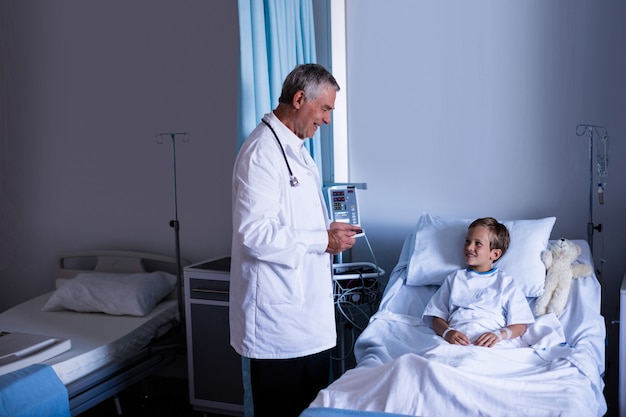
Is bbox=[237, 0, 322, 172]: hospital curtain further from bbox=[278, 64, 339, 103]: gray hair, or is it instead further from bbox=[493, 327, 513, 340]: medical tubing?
bbox=[493, 327, 513, 340]: medical tubing

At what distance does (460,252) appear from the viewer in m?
2.64

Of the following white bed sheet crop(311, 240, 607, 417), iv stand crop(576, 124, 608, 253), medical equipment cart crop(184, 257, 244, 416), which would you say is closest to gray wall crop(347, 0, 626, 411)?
iv stand crop(576, 124, 608, 253)

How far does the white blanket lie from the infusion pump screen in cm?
60

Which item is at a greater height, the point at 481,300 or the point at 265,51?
the point at 265,51

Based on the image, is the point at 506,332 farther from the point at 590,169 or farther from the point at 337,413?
the point at 590,169

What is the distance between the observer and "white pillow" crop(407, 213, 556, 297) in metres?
2.48

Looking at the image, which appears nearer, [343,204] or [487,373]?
[487,373]

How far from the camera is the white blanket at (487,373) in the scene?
67.5 inches

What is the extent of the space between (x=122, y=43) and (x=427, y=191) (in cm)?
205

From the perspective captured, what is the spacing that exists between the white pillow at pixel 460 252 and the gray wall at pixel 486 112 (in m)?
0.34

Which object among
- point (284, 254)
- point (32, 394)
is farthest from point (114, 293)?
point (284, 254)

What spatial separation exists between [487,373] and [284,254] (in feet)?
2.37

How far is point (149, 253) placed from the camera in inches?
149

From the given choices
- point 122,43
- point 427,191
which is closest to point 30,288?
point 122,43
